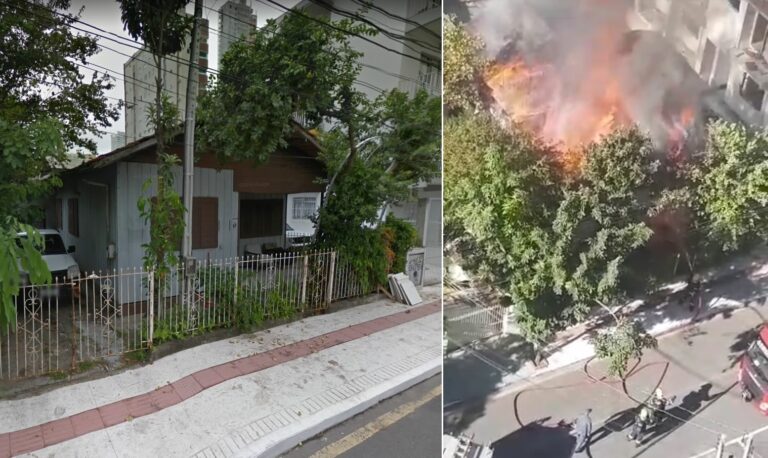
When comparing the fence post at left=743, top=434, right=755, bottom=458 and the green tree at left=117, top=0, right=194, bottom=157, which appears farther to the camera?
the green tree at left=117, top=0, right=194, bottom=157

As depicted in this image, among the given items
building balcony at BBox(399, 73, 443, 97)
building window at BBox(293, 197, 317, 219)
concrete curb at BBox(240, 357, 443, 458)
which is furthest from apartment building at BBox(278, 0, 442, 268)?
building window at BBox(293, 197, 317, 219)

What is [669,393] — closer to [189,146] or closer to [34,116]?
[189,146]

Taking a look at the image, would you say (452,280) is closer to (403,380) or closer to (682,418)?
(682,418)

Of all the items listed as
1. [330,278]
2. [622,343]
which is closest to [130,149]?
[330,278]

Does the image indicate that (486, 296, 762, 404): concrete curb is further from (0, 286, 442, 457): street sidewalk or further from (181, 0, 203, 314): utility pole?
(181, 0, 203, 314): utility pole

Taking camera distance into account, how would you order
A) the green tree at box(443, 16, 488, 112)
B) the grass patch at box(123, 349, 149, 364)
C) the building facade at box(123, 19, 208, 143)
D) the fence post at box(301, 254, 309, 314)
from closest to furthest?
the green tree at box(443, 16, 488, 112), the grass patch at box(123, 349, 149, 364), the fence post at box(301, 254, 309, 314), the building facade at box(123, 19, 208, 143)

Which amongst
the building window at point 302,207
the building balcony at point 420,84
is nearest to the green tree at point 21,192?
the building balcony at point 420,84

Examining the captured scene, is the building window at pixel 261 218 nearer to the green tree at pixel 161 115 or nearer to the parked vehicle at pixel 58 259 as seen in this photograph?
the parked vehicle at pixel 58 259
